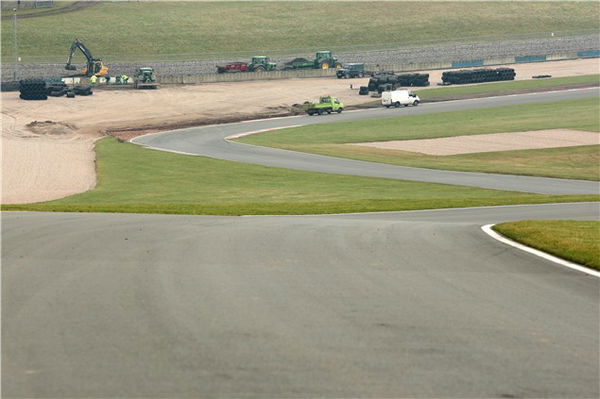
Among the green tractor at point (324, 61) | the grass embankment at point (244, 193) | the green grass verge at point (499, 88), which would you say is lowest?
the grass embankment at point (244, 193)

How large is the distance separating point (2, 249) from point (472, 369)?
1122 centimetres

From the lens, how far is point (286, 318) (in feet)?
42.8

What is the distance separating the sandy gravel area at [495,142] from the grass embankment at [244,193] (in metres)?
16.3

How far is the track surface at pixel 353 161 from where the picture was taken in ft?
160

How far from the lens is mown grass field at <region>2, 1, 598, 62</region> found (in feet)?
478

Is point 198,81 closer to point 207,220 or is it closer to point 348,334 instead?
point 207,220

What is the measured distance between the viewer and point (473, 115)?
286 feet

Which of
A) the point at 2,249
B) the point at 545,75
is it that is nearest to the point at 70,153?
the point at 2,249

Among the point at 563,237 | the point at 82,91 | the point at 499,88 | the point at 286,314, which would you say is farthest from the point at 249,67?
the point at 286,314

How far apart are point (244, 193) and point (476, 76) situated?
77.4 m

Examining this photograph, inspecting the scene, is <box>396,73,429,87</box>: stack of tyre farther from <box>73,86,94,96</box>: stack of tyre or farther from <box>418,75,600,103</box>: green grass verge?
<box>73,86,94,96</box>: stack of tyre

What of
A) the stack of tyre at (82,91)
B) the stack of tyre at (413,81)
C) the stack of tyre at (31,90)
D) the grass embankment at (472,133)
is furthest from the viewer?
the stack of tyre at (413,81)

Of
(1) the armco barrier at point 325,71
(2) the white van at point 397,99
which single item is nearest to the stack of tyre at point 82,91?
(1) the armco barrier at point 325,71

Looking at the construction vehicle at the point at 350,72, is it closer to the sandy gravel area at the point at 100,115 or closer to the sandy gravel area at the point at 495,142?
the sandy gravel area at the point at 100,115
